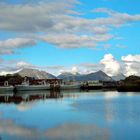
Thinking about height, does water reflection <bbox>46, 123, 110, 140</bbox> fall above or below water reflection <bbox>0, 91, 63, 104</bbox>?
below

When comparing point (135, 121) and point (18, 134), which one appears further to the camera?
point (135, 121)

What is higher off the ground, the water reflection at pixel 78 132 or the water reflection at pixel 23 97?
the water reflection at pixel 23 97

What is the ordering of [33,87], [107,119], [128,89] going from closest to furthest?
[107,119]
[128,89]
[33,87]

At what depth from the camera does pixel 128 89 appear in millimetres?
154000

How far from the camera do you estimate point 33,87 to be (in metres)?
183

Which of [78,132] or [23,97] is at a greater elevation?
[23,97]

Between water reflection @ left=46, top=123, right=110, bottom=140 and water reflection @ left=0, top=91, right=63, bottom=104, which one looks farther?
water reflection @ left=0, top=91, right=63, bottom=104

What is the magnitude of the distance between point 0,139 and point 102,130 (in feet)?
31.0

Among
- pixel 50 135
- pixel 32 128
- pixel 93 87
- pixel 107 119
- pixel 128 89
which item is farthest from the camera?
pixel 93 87

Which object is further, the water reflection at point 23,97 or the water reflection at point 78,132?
the water reflection at point 23,97

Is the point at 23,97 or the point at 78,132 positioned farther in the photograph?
the point at 23,97

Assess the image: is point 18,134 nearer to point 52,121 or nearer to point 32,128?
point 32,128

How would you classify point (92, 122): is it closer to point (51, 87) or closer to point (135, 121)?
point (135, 121)

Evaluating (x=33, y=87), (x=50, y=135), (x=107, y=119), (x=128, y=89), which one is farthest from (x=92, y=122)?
(x=33, y=87)
